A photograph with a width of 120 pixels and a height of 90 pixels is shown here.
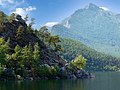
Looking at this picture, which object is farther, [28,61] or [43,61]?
[43,61]

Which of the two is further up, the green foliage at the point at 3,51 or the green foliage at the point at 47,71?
the green foliage at the point at 3,51

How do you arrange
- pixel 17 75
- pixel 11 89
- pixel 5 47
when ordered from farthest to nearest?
pixel 5 47 → pixel 17 75 → pixel 11 89

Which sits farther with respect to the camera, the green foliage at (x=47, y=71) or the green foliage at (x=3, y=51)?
the green foliage at (x=47, y=71)

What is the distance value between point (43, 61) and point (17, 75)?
3541 cm

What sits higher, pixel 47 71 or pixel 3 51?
pixel 3 51

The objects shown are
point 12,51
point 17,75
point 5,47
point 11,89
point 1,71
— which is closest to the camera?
point 11,89

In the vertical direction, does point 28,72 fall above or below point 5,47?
below

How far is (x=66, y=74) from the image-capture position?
193875 mm

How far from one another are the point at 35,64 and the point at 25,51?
9606 mm

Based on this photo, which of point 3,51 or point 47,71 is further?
point 47,71

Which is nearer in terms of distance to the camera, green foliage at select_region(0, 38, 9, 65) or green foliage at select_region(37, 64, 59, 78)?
green foliage at select_region(0, 38, 9, 65)

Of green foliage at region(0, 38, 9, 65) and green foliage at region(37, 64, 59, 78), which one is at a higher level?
green foliage at region(0, 38, 9, 65)

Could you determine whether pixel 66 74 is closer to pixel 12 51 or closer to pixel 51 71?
pixel 51 71

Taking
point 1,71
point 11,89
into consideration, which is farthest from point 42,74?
point 11,89
